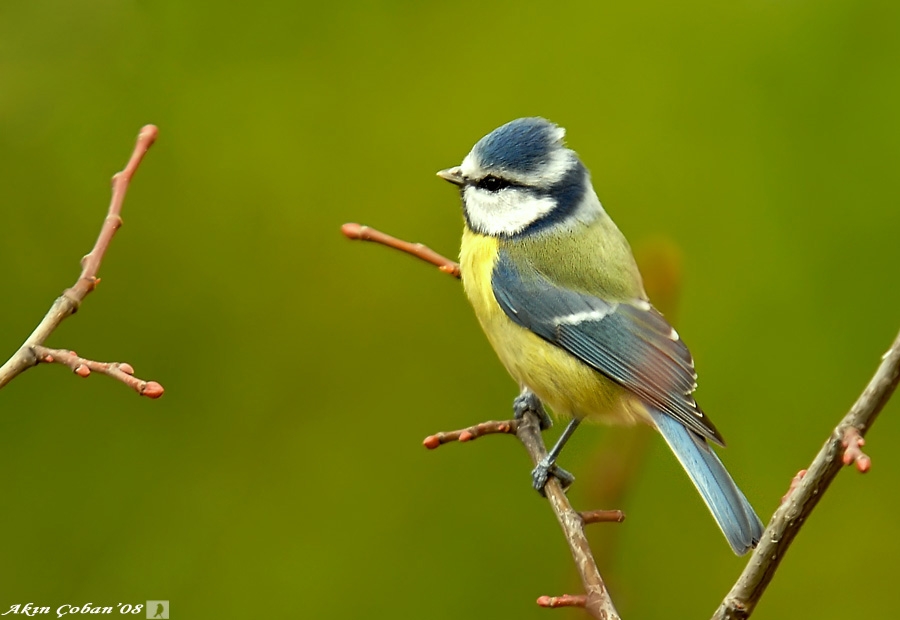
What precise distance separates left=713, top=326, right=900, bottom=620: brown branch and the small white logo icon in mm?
1484

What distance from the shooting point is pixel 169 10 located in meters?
2.76

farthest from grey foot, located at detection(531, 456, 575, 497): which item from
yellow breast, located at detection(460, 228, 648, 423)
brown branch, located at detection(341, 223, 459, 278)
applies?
brown branch, located at detection(341, 223, 459, 278)

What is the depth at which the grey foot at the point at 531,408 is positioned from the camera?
2229mm

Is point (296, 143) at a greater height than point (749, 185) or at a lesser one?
lesser

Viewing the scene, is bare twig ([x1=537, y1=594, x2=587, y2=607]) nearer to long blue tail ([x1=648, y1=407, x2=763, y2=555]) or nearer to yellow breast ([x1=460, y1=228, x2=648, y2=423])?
long blue tail ([x1=648, y1=407, x2=763, y2=555])

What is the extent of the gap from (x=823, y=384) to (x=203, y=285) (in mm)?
1519

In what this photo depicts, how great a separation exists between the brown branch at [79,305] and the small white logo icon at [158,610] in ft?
3.86

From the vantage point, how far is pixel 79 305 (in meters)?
1.27

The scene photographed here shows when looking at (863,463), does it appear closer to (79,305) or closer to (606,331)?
(79,305)

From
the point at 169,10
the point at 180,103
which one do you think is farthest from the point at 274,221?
the point at 169,10

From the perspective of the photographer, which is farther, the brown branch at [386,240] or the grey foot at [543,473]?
the grey foot at [543,473]

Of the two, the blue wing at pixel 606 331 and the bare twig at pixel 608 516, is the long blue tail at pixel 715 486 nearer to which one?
the blue wing at pixel 606 331

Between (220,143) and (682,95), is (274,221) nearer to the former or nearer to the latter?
(220,143)

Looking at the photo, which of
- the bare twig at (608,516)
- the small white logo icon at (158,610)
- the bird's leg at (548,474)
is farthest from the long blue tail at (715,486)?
the small white logo icon at (158,610)
